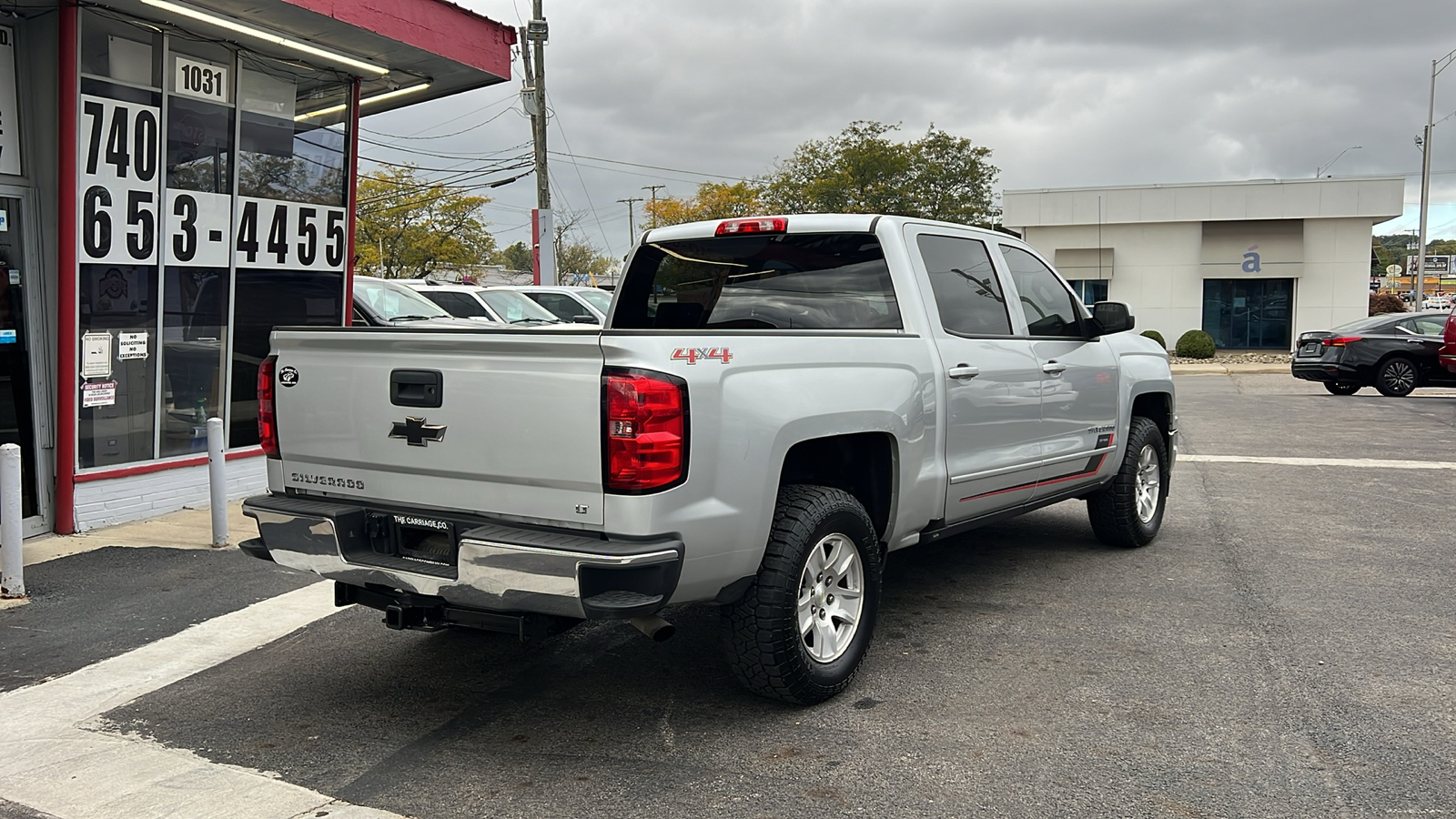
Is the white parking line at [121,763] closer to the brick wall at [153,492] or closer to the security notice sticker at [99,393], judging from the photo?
the brick wall at [153,492]

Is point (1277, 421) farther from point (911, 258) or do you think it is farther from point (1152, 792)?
point (1152, 792)

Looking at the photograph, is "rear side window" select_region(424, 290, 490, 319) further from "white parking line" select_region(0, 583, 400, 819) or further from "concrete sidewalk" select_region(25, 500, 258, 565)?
"white parking line" select_region(0, 583, 400, 819)

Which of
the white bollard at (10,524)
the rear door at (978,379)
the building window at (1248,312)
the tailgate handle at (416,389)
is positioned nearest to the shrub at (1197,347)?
the building window at (1248,312)

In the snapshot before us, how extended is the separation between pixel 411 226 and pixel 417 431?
49.8 metres

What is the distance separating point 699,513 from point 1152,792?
169 centimetres

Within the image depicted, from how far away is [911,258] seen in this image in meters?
5.39

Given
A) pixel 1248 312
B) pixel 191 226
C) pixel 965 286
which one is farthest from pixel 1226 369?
pixel 191 226

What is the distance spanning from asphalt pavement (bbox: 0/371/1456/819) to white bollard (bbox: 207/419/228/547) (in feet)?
0.86

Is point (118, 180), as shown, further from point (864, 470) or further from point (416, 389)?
point (864, 470)

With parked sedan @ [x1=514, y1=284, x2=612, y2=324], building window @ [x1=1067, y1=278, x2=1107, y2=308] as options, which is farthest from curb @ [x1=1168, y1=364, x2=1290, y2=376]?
parked sedan @ [x1=514, y1=284, x2=612, y2=324]

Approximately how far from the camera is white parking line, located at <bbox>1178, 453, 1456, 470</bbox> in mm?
10906

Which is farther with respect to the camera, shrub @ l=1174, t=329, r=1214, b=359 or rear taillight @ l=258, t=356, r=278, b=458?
shrub @ l=1174, t=329, r=1214, b=359

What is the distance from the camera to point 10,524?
246 inches

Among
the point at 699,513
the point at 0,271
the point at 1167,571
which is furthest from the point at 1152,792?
the point at 0,271
